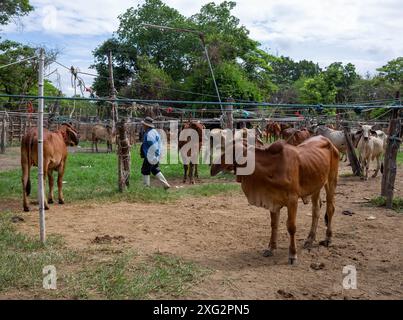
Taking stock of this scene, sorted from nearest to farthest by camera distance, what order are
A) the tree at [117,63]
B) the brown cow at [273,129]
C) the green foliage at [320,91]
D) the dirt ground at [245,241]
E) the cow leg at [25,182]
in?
the dirt ground at [245,241]
the cow leg at [25,182]
the brown cow at [273,129]
the green foliage at [320,91]
the tree at [117,63]

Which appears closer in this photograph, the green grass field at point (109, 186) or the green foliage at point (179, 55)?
the green grass field at point (109, 186)

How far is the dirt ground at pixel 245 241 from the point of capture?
5.22 metres

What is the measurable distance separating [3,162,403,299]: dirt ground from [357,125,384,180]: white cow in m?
4.23

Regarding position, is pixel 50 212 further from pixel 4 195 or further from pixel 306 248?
pixel 306 248

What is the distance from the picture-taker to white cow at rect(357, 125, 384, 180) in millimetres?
14578

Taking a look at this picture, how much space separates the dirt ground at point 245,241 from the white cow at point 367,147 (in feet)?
13.9

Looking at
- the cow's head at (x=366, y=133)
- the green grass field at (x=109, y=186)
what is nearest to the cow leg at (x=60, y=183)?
the green grass field at (x=109, y=186)

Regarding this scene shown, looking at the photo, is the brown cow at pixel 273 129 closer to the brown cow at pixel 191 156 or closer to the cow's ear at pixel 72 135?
the brown cow at pixel 191 156

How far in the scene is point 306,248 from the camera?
6.82m

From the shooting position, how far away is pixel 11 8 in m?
27.1

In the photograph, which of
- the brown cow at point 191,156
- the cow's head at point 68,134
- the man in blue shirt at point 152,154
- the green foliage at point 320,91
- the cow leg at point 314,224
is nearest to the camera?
the cow leg at point 314,224

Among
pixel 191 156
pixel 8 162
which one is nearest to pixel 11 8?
pixel 8 162

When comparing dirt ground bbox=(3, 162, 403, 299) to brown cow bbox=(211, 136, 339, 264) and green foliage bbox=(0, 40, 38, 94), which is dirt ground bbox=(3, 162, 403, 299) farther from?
green foliage bbox=(0, 40, 38, 94)

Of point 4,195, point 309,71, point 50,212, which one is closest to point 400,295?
point 50,212
